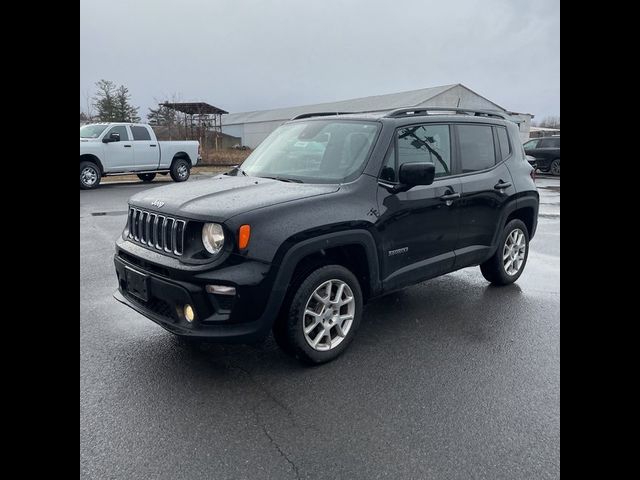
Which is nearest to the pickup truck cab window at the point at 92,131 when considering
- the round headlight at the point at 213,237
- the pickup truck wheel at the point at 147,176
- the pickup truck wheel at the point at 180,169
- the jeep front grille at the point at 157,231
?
the pickup truck wheel at the point at 180,169

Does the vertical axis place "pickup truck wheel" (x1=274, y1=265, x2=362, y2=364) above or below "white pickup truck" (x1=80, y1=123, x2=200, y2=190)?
below

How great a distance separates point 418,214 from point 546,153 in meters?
22.4

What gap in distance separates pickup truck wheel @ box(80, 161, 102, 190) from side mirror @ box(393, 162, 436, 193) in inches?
562

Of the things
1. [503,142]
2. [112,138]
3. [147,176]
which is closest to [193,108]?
[147,176]

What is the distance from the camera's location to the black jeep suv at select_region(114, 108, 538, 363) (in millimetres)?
3260

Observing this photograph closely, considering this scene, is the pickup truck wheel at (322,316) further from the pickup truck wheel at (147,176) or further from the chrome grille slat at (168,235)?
the pickup truck wheel at (147,176)

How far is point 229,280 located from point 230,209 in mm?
500

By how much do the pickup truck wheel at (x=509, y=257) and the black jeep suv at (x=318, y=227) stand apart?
0.65ft

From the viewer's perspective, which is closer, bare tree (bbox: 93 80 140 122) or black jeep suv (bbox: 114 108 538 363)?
black jeep suv (bbox: 114 108 538 363)

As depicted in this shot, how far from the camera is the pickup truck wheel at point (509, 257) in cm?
561

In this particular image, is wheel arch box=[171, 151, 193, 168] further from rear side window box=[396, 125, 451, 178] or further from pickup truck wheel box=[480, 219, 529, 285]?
rear side window box=[396, 125, 451, 178]

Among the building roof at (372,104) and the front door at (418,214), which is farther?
the building roof at (372,104)

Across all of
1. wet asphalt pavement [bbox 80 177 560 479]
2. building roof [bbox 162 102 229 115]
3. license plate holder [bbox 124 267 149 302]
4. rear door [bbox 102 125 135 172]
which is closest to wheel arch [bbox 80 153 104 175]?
rear door [bbox 102 125 135 172]
